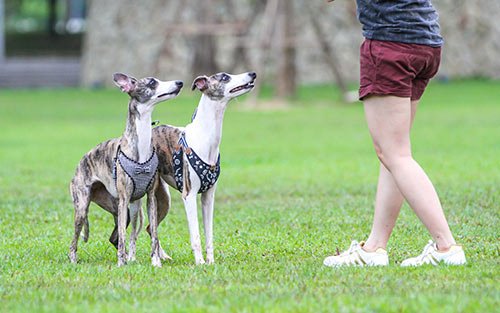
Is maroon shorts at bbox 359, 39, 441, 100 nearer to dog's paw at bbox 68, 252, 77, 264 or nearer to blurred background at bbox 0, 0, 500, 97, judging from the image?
dog's paw at bbox 68, 252, 77, 264

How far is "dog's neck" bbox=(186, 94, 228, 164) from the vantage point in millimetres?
7047

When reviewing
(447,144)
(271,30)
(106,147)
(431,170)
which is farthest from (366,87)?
(271,30)

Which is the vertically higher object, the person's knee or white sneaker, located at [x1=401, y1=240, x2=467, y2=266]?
the person's knee

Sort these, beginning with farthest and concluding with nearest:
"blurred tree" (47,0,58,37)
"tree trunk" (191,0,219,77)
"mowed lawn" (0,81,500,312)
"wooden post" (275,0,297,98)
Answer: "blurred tree" (47,0,58,37) → "tree trunk" (191,0,219,77) → "wooden post" (275,0,297,98) → "mowed lawn" (0,81,500,312)

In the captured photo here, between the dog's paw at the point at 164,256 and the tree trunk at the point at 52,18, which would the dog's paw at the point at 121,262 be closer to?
the dog's paw at the point at 164,256

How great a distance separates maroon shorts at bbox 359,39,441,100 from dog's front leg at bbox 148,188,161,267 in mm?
1584

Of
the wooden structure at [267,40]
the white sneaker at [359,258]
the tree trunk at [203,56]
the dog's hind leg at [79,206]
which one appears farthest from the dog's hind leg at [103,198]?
the tree trunk at [203,56]

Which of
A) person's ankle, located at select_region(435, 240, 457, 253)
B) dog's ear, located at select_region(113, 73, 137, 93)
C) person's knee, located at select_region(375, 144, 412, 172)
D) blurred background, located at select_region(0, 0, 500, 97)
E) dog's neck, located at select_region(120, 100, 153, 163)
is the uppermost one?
dog's ear, located at select_region(113, 73, 137, 93)

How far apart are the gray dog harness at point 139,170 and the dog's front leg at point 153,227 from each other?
0.42 ft

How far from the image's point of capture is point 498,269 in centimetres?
641

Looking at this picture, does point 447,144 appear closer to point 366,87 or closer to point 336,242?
point 336,242

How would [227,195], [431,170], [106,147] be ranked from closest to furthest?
[106,147] < [227,195] < [431,170]

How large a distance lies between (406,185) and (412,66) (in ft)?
2.26

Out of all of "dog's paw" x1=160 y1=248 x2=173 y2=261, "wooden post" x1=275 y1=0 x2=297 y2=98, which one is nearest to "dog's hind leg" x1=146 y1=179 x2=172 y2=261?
"dog's paw" x1=160 y1=248 x2=173 y2=261
